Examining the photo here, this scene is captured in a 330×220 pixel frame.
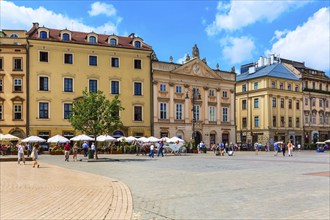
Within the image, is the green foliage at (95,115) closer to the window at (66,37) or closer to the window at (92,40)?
the window at (66,37)

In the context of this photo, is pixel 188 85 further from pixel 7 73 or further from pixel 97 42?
pixel 7 73

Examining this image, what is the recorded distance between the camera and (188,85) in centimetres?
5828

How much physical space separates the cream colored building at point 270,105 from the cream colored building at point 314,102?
5.52 ft

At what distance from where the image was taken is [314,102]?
76.1m

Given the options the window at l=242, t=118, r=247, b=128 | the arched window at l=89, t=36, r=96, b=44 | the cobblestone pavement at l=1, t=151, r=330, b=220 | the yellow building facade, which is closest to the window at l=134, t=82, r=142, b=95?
the yellow building facade

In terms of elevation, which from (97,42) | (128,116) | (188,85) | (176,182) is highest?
(97,42)

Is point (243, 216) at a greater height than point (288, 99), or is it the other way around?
point (288, 99)

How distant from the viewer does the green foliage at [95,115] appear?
3206 cm

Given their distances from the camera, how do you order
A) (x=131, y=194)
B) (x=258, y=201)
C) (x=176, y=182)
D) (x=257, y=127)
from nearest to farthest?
(x=258, y=201) → (x=131, y=194) → (x=176, y=182) → (x=257, y=127)

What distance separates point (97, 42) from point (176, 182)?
41.1 metres

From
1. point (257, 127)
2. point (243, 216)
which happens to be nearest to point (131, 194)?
point (243, 216)

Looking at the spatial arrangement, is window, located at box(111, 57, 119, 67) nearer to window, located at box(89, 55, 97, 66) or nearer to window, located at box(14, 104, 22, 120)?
window, located at box(89, 55, 97, 66)

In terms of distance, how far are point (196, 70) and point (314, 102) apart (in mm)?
30302

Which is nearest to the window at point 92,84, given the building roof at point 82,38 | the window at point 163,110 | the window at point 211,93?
the building roof at point 82,38
